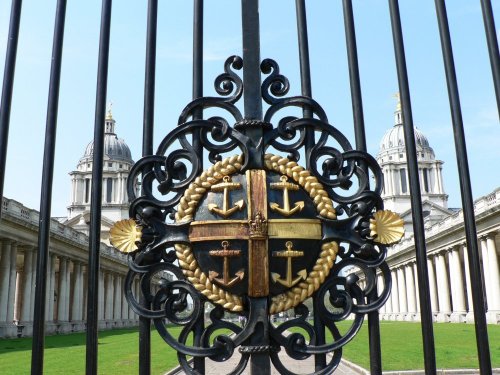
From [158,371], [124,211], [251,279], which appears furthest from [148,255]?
[124,211]

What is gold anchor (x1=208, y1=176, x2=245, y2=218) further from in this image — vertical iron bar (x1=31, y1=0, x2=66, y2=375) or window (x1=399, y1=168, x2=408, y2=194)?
window (x1=399, y1=168, x2=408, y2=194)

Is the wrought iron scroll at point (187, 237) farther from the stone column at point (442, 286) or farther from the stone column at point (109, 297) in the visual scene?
the stone column at point (109, 297)

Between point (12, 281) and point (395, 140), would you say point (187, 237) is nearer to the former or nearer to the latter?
point (12, 281)

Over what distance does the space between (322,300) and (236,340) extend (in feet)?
2.24

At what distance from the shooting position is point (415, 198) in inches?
173

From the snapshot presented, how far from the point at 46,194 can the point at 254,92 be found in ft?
5.88

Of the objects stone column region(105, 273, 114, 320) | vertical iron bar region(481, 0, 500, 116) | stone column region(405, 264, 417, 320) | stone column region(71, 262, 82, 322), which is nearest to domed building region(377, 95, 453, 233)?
stone column region(405, 264, 417, 320)

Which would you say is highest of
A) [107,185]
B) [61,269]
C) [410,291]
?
[107,185]

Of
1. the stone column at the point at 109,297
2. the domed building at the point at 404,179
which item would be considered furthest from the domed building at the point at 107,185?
the domed building at the point at 404,179

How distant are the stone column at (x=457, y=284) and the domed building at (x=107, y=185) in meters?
42.7

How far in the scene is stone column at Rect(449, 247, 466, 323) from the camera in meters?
53.6

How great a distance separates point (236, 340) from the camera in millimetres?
4062

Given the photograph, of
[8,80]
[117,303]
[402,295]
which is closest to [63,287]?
[117,303]

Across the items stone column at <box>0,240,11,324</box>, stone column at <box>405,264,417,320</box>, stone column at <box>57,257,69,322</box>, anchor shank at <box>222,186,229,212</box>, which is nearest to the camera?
anchor shank at <box>222,186,229,212</box>
